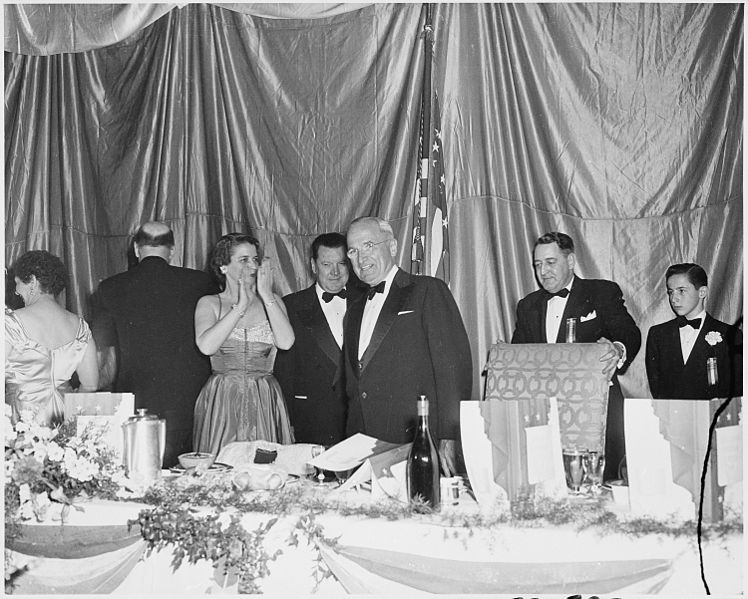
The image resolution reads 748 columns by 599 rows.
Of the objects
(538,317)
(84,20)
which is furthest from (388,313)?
(84,20)

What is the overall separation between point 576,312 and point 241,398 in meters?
1.49

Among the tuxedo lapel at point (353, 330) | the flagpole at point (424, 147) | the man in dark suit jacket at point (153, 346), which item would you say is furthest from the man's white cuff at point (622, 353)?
the man in dark suit jacket at point (153, 346)

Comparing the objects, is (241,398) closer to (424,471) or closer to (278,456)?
(278,456)

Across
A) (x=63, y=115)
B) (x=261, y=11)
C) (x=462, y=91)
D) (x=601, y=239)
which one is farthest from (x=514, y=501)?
(x=63, y=115)

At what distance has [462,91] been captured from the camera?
368 centimetres

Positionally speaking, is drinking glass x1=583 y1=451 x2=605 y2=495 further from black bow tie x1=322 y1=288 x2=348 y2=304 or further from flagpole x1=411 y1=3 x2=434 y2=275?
black bow tie x1=322 y1=288 x2=348 y2=304

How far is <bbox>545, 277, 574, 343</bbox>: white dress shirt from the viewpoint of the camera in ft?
11.8

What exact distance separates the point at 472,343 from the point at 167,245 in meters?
1.45

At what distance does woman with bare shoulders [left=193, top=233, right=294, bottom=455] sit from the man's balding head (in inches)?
12.0

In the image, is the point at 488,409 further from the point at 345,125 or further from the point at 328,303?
the point at 345,125

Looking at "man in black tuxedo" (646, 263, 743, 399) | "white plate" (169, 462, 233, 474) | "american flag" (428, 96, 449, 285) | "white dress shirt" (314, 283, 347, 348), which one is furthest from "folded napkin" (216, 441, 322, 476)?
"man in black tuxedo" (646, 263, 743, 399)

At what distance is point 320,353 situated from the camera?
3736mm

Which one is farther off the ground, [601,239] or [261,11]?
[261,11]

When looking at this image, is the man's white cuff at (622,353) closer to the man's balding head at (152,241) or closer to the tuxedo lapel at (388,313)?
the tuxedo lapel at (388,313)
